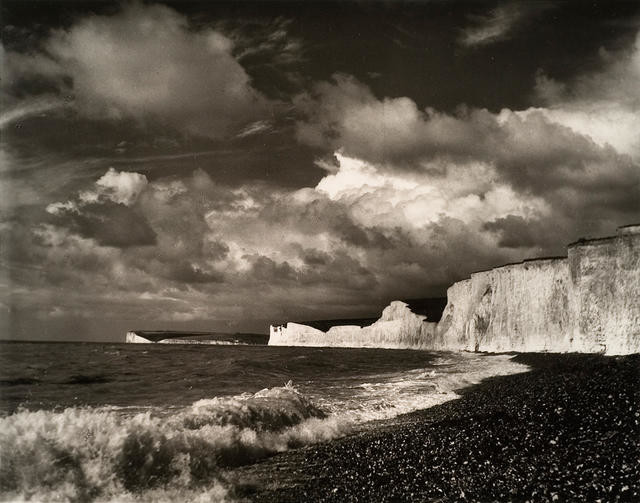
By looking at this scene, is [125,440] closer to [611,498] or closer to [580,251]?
[611,498]

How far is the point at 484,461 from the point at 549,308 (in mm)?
36108

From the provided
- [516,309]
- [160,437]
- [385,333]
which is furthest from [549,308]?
[385,333]

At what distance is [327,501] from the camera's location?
6254mm

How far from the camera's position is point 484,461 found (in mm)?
7051

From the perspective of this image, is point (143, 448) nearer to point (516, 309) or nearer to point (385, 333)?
point (516, 309)

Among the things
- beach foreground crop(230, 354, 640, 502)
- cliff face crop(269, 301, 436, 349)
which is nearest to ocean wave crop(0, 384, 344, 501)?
beach foreground crop(230, 354, 640, 502)

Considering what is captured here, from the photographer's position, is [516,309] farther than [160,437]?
Yes

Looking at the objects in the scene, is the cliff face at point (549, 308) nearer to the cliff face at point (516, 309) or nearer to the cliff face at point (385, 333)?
the cliff face at point (516, 309)

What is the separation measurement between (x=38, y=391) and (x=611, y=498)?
68.5 feet

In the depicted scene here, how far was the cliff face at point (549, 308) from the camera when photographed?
85.9 ft

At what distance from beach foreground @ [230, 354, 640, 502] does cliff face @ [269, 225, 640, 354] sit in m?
18.6

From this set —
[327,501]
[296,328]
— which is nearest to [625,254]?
[327,501]

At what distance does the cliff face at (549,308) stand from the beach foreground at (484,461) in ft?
61.0

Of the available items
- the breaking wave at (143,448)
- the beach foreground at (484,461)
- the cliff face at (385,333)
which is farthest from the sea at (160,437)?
the cliff face at (385,333)
